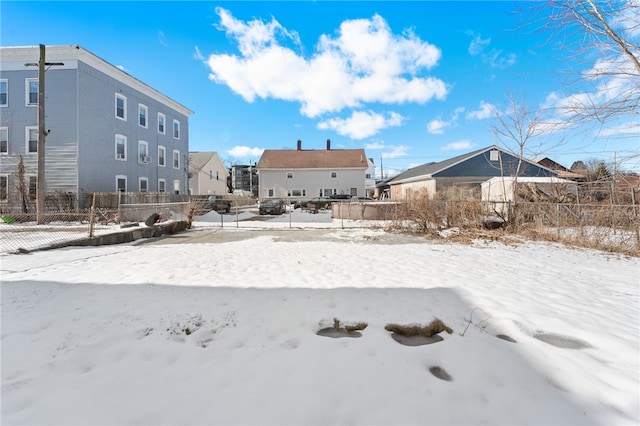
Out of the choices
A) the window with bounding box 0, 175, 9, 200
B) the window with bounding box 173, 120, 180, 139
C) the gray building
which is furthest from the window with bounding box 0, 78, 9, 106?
the window with bounding box 173, 120, 180, 139

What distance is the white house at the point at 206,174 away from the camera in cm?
4134

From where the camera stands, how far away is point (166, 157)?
27906mm

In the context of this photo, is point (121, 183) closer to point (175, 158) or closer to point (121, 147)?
point (121, 147)

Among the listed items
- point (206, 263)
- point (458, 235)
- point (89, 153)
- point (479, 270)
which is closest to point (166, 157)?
point (89, 153)

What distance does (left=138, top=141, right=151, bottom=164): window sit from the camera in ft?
79.3

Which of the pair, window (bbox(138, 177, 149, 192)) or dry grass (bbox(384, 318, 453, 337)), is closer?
dry grass (bbox(384, 318, 453, 337))

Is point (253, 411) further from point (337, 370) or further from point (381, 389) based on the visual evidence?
point (381, 389)

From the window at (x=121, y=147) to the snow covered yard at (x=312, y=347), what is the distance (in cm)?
1955

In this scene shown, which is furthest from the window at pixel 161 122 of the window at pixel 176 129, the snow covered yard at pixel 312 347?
the snow covered yard at pixel 312 347

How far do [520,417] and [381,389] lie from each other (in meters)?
0.98

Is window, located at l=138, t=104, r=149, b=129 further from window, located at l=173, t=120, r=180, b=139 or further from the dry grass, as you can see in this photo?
the dry grass

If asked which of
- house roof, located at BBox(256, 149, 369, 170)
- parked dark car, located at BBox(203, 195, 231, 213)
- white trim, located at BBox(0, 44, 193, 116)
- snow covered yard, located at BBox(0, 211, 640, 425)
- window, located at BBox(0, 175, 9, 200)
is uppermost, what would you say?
white trim, located at BBox(0, 44, 193, 116)

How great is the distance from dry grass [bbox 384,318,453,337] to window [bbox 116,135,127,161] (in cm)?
2572

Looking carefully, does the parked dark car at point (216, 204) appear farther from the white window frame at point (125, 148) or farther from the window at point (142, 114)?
the window at point (142, 114)
